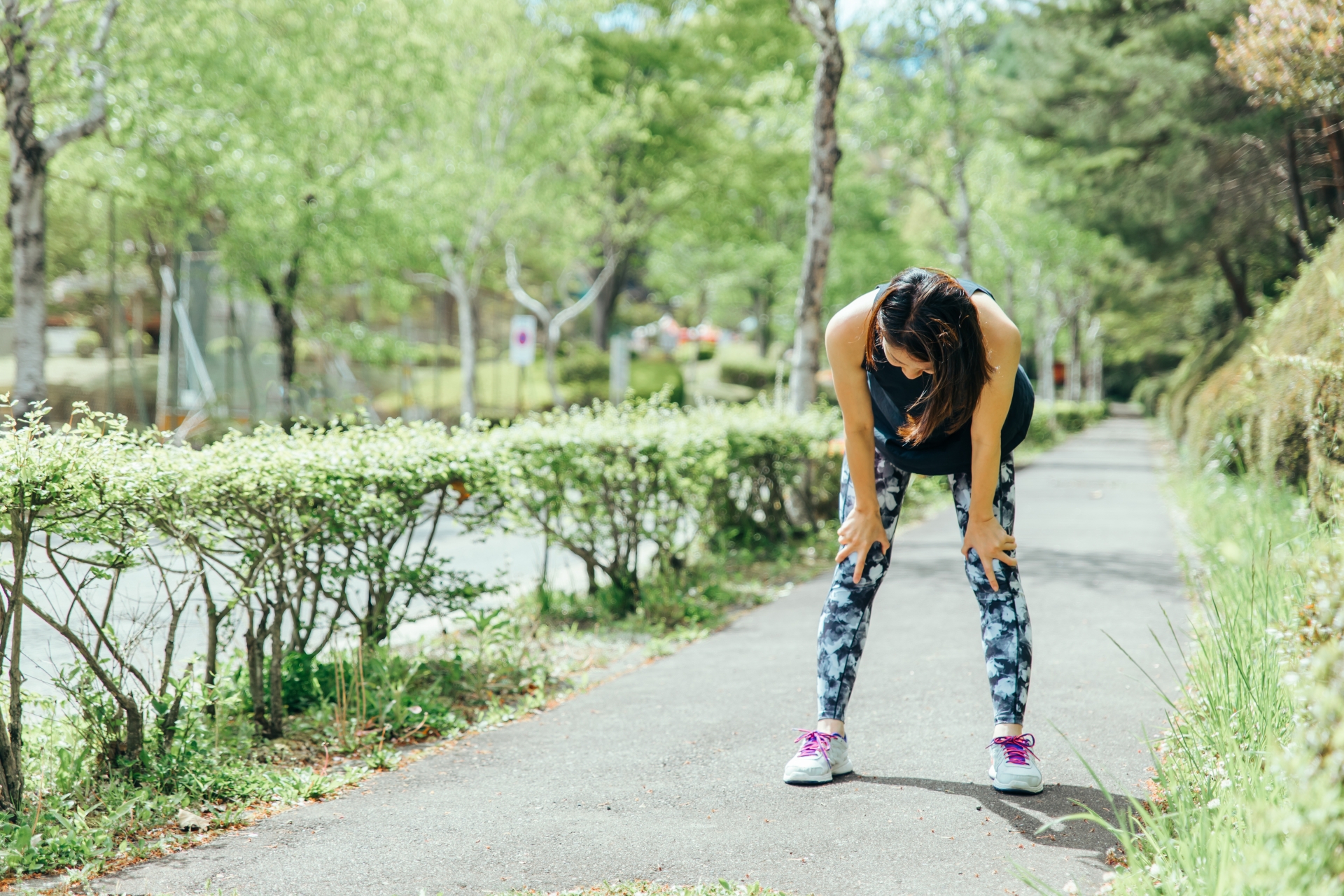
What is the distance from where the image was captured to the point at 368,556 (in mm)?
4254

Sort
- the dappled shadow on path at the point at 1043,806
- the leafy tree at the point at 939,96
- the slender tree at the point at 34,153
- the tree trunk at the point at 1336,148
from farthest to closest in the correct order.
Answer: the leafy tree at the point at 939,96, the tree trunk at the point at 1336,148, the slender tree at the point at 34,153, the dappled shadow on path at the point at 1043,806

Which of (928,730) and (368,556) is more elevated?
(368,556)

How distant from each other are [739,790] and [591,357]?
25.8m

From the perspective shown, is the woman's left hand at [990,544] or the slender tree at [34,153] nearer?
the woman's left hand at [990,544]

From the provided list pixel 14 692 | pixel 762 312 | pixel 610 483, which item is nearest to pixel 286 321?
pixel 610 483

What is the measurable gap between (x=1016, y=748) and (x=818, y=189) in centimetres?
786

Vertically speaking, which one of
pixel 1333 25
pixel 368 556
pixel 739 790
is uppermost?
pixel 1333 25

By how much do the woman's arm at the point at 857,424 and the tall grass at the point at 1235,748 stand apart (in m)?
0.97

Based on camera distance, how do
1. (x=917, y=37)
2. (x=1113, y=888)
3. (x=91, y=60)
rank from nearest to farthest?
(x=1113, y=888) → (x=91, y=60) → (x=917, y=37)

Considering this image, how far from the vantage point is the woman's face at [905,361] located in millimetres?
3068

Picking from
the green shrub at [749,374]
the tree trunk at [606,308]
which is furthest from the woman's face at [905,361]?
the green shrub at [749,374]

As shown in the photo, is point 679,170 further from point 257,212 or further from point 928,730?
point 928,730

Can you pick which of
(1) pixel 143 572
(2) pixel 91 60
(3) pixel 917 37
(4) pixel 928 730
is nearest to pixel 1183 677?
(4) pixel 928 730

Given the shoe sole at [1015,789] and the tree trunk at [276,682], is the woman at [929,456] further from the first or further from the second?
the tree trunk at [276,682]
